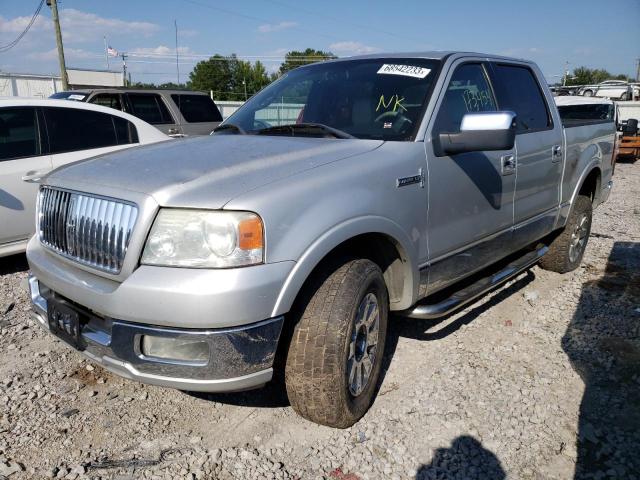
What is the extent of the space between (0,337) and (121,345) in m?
2.05

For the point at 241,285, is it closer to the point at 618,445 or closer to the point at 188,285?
the point at 188,285

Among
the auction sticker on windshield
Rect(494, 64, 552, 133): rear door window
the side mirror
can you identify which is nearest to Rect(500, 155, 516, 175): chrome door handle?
Rect(494, 64, 552, 133): rear door window

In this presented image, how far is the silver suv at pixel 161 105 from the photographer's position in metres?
8.79

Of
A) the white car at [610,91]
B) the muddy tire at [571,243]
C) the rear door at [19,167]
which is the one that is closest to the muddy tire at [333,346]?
the muddy tire at [571,243]

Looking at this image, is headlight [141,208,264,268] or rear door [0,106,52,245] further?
rear door [0,106,52,245]

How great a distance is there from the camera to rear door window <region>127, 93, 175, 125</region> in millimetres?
8836

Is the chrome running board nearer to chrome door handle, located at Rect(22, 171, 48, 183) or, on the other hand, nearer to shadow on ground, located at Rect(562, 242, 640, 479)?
shadow on ground, located at Rect(562, 242, 640, 479)

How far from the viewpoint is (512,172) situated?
366 centimetres

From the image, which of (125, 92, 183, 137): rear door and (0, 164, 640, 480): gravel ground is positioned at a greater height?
(125, 92, 183, 137): rear door

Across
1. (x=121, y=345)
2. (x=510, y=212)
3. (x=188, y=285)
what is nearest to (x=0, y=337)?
(x=121, y=345)

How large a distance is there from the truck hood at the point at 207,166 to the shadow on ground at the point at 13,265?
9.18ft

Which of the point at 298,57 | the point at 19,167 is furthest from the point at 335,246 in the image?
the point at 298,57

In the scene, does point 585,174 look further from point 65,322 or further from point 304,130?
point 65,322

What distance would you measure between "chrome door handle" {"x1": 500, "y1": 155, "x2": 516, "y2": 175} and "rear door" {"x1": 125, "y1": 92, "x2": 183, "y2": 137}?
645cm
